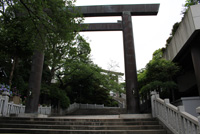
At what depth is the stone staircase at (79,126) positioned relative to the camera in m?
5.28

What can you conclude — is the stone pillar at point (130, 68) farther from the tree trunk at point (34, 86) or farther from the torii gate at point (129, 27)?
the tree trunk at point (34, 86)

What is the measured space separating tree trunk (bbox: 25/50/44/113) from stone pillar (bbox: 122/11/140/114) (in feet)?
15.2

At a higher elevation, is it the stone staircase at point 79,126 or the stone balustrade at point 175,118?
the stone balustrade at point 175,118

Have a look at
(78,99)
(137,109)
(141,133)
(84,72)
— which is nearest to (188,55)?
(137,109)

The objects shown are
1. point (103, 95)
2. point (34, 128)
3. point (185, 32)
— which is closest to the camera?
point (34, 128)

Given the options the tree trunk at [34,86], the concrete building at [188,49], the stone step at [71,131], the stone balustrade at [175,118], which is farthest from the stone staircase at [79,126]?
the concrete building at [188,49]

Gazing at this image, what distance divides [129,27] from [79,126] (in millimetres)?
6335

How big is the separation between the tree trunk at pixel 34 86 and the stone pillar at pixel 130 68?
462 centimetres

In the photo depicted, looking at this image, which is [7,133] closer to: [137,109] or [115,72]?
[137,109]

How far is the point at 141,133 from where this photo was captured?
5.17m

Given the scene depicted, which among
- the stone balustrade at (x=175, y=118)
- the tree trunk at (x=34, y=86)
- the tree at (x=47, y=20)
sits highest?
the tree at (x=47, y=20)

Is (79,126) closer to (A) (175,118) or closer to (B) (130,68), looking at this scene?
(A) (175,118)

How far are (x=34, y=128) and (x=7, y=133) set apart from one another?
849 mm

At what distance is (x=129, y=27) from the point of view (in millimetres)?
9516
